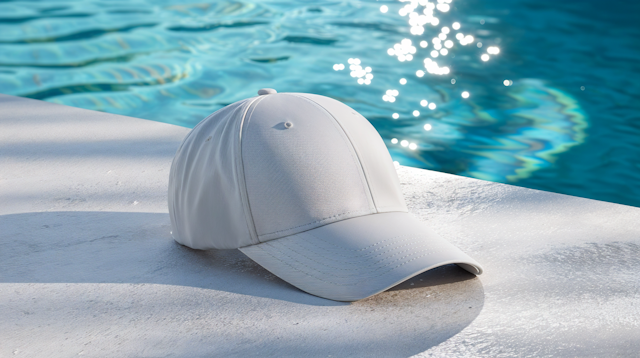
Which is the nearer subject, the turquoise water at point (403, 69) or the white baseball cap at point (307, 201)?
the white baseball cap at point (307, 201)

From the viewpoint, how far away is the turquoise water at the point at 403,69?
2344 mm

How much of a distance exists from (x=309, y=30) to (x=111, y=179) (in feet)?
8.90

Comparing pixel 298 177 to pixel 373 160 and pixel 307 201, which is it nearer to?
pixel 307 201

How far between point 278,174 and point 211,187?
13 cm

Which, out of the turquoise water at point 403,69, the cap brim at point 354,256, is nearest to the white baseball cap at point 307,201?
the cap brim at point 354,256

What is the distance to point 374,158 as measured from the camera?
1.02 meters

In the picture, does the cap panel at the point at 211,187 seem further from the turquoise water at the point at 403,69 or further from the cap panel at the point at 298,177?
the turquoise water at the point at 403,69

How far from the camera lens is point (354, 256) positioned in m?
0.90

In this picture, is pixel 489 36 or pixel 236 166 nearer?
pixel 236 166

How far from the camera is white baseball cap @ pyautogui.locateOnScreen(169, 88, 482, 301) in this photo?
0.90 metres

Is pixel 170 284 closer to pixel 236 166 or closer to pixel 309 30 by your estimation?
pixel 236 166

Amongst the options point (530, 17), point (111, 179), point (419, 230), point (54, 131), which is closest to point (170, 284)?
point (419, 230)

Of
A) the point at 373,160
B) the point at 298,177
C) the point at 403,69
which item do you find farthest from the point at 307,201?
the point at 403,69

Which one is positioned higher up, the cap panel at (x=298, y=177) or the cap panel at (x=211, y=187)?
the cap panel at (x=298, y=177)
